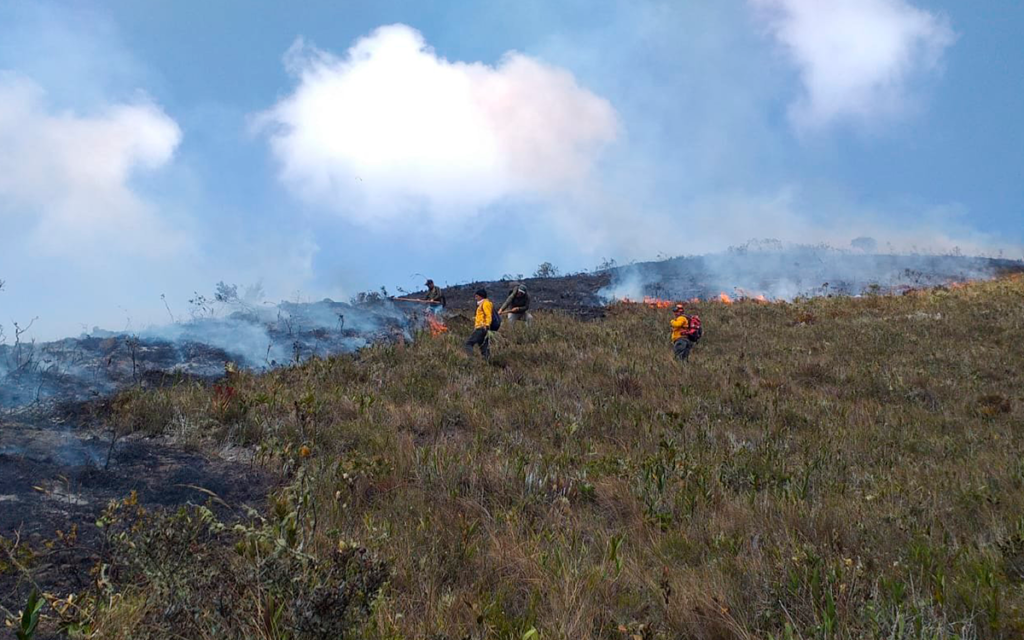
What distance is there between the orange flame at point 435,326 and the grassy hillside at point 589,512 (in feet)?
13.8

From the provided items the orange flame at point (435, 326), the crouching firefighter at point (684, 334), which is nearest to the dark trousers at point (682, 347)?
the crouching firefighter at point (684, 334)

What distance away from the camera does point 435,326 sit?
15.6m

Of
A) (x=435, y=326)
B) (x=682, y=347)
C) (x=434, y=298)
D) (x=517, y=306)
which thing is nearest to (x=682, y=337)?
(x=682, y=347)

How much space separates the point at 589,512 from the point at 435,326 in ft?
38.1

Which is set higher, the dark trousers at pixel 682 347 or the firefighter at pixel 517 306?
the firefighter at pixel 517 306

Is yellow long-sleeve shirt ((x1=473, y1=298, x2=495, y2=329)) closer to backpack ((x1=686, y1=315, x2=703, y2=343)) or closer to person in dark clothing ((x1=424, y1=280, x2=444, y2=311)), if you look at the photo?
backpack ((x1=686, y1=315, x2=703, y2=343))

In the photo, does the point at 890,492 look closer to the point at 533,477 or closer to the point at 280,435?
the point at 533,477

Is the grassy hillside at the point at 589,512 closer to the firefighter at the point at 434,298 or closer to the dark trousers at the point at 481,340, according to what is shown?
the dark trousers at the point at 481,340

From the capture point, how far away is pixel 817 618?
2553 millimetres

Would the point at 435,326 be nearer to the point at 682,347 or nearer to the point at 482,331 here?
the point at 482,331

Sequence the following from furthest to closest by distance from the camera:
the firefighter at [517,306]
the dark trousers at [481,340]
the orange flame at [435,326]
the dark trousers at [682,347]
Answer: the firefighter at [517,306] → the orange flame at [435,326] → the dark trousers at [682,347] → the dark trousers at [481,340]

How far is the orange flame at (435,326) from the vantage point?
1479cm

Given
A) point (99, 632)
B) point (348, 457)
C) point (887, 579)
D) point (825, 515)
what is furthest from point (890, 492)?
point (99, 632)

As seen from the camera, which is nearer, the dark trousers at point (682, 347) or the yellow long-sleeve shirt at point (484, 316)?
the yellow long-sleeve shirt at point (484, 316)
